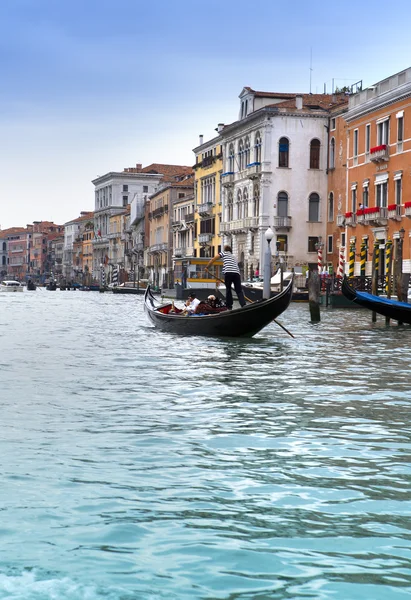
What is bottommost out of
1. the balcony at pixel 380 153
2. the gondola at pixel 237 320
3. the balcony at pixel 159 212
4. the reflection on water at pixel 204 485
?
the reflection on water at pixel 204 485

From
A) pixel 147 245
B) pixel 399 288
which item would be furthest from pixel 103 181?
pixel 399 288

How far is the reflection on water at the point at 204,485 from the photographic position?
335 centimetres

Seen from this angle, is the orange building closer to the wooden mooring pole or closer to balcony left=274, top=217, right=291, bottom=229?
balcony left=274, top=217, right=291, bottom=229

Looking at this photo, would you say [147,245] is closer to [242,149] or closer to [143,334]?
[242,149]

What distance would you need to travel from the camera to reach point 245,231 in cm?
4456

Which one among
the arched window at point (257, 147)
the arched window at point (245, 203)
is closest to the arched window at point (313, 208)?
the arched window at point (257, 147)

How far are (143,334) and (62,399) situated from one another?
8761 mm

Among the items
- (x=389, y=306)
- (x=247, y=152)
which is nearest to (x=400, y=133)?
(x=389, y=306)

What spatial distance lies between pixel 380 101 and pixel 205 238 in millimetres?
22573

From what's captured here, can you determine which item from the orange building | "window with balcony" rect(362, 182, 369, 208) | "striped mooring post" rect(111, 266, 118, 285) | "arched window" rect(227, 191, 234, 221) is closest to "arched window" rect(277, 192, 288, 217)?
"arched window" rect(227, 191, 234, 221)

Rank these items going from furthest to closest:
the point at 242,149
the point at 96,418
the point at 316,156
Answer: the point at 242,149 < the point at 316,156 < the point at 96,418

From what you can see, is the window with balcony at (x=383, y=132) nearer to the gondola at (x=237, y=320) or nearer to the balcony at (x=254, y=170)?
the balcony at (x=254, y=170)

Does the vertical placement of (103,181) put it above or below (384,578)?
above

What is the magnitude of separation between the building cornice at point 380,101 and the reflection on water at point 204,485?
20646 mm
